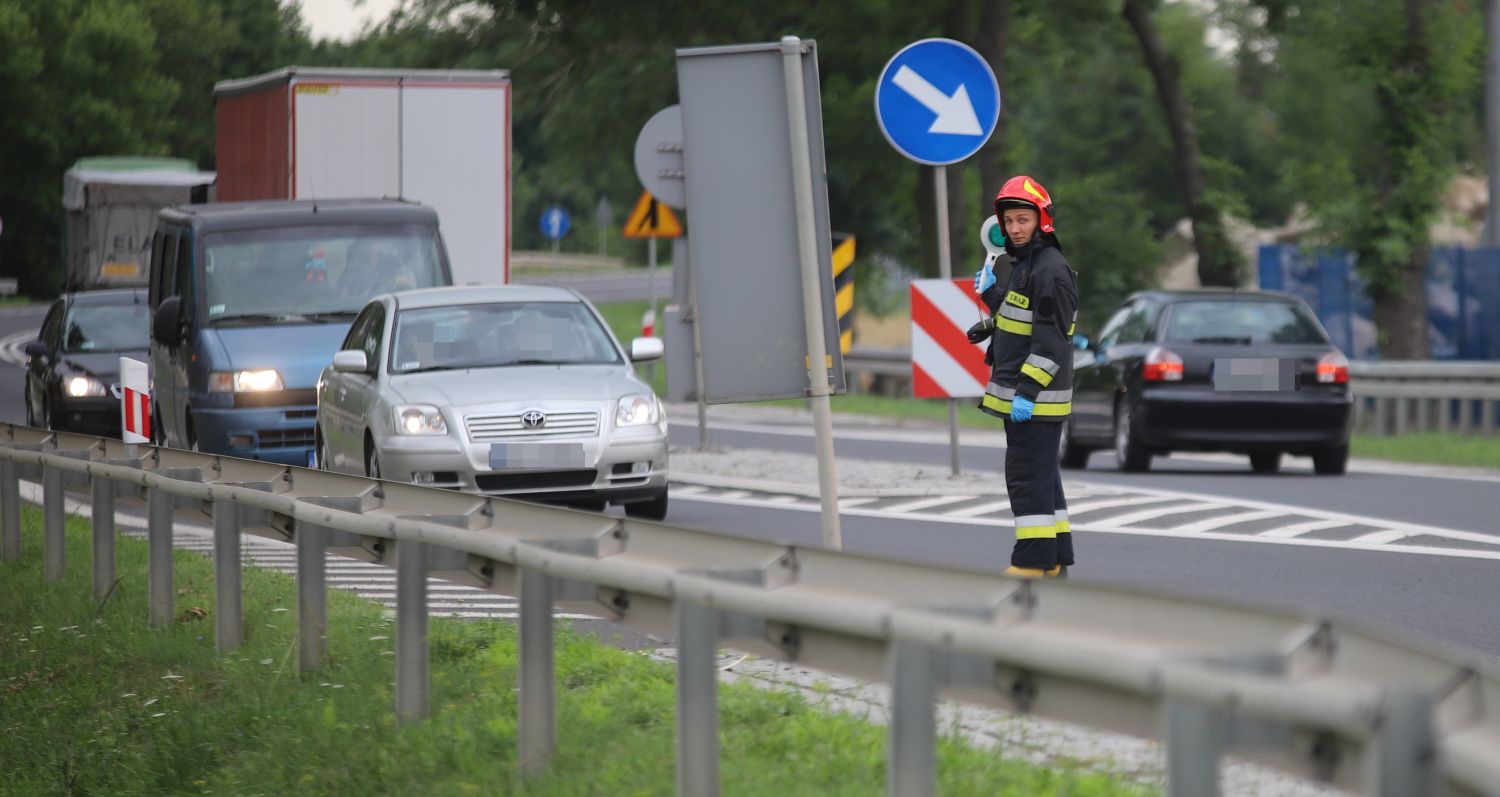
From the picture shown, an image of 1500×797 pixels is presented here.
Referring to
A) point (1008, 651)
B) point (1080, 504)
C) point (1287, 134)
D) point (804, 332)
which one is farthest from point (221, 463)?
point (1287, 134)

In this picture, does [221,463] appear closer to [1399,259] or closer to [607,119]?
[1399,259]

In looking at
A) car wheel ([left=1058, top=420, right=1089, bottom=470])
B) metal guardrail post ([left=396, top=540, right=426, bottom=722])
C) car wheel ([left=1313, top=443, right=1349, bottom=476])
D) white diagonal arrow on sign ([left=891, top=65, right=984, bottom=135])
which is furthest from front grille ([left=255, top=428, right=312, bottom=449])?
metal guardrail post ([left=396, top=540, right=426, bottom=722])

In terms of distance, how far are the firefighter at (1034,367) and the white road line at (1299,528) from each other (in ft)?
13.9

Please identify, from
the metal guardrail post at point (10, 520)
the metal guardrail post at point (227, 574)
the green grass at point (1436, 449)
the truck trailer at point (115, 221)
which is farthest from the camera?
the truck trailer at point (115, 221)

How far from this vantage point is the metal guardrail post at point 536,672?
6.02m

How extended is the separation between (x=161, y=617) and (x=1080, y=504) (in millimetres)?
7634

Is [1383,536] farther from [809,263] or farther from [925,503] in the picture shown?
[809,263]

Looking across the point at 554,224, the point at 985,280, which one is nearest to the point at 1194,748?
the point at 985,280

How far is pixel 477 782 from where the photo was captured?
616cm

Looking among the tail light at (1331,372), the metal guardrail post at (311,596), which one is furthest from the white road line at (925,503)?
the metal guardrail post at (311,596)

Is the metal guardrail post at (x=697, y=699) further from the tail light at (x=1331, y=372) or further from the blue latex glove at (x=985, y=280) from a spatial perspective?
the tail light at (x=1331, y=372)

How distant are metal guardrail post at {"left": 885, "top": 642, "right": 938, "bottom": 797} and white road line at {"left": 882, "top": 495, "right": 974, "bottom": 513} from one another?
11223 mm

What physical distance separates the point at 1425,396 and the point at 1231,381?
6685mm

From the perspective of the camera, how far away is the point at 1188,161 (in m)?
35.4
